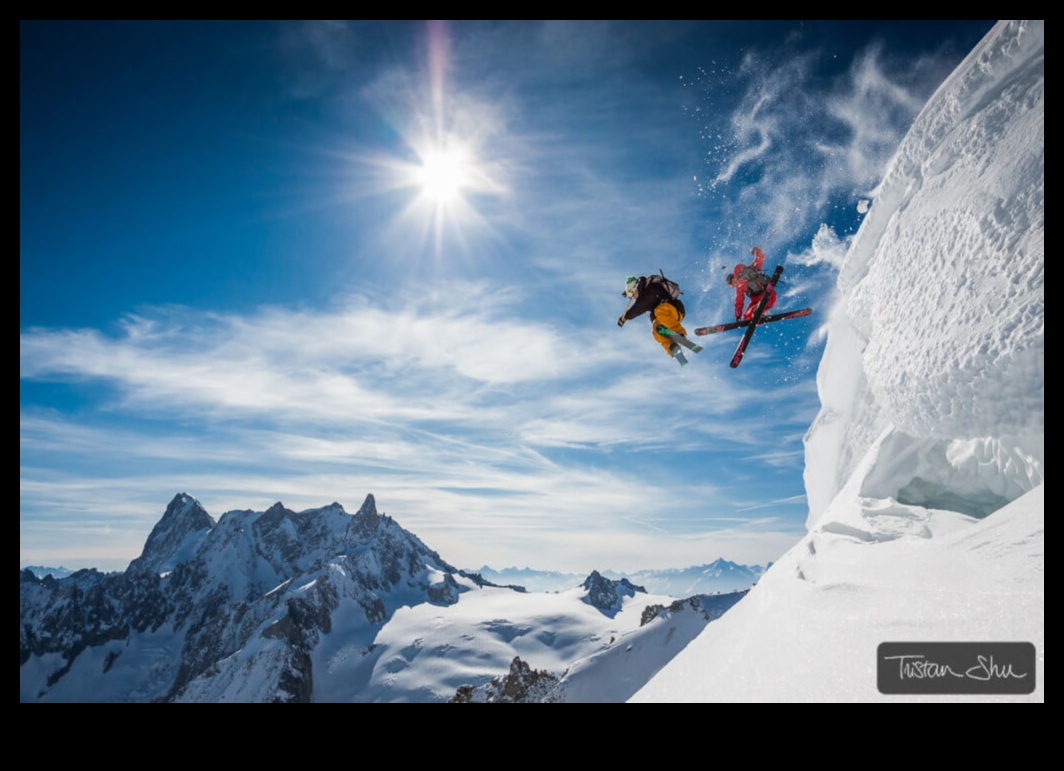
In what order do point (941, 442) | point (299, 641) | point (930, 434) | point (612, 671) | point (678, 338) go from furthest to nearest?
point (299, 641)
point (612, 671)
point (678, 338)
point (941, 442)
point (930, 434)

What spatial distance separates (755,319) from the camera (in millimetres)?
10758

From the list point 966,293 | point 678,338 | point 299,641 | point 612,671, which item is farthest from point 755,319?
point 299,641

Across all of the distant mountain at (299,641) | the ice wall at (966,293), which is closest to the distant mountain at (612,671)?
the distant mountain at (299,641)

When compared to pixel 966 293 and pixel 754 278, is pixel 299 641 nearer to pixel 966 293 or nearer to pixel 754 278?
pixel 754 278

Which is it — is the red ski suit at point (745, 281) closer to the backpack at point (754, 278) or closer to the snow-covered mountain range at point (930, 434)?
the backpack at point (754, 278)

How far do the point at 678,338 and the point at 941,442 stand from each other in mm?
4741
